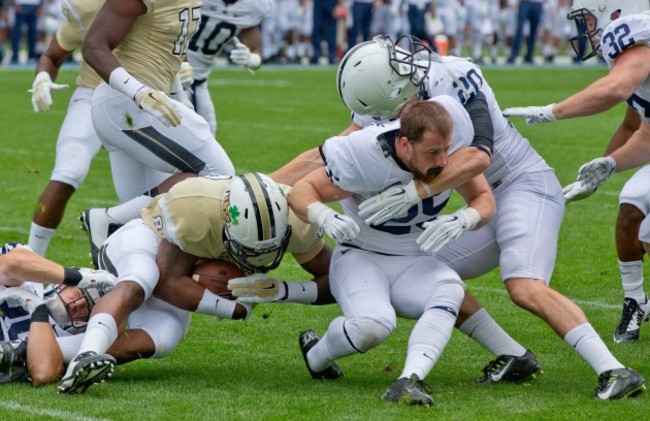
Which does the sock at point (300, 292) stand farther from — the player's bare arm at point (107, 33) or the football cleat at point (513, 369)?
the player's bare arm at point (107, 33)

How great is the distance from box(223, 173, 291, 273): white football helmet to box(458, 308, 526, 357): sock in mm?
774

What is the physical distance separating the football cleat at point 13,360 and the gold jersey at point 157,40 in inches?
64.1

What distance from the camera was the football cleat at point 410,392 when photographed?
421cm

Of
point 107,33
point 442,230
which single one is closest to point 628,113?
point 442,230

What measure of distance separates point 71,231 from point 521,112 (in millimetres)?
3730

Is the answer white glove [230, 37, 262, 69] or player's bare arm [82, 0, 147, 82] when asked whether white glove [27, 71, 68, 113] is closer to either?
player's bare arm [82, 0, 147, 82]

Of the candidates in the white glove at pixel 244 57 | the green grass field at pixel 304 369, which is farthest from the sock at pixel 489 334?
the white glove at pixel 244 57

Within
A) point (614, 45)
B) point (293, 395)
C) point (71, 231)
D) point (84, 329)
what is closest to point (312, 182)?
point (293, 395)

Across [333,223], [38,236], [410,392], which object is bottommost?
[38,236]

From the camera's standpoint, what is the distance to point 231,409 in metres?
4.22

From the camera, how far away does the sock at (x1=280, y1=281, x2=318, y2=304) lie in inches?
189

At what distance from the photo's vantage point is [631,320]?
5457 mm

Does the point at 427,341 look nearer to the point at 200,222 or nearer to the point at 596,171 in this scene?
the point at 200,222

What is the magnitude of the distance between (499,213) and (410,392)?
922 mm
